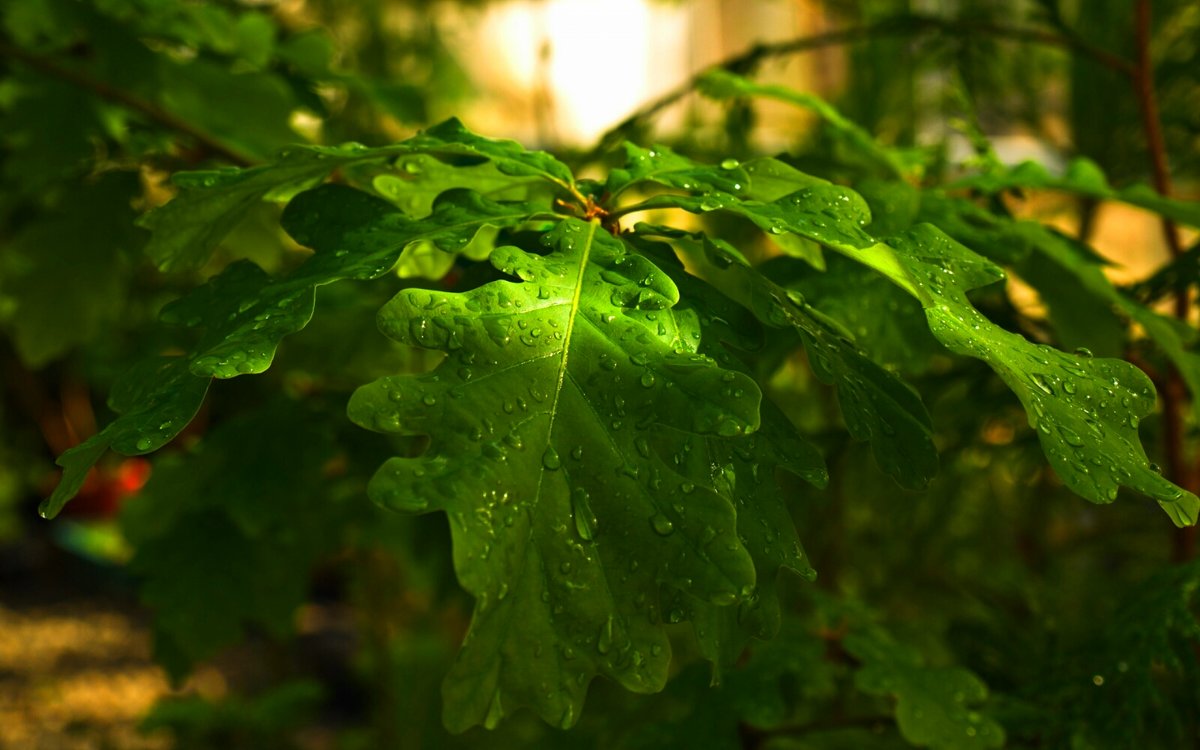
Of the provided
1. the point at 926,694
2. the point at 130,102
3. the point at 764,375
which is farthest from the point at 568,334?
the point at 130,102

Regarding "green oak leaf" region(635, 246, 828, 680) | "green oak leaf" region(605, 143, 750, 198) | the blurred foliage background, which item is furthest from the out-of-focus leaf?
"green oak leaf" region(635, 246, 828, 680)

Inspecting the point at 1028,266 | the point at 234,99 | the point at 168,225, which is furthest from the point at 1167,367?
the point at 234,99

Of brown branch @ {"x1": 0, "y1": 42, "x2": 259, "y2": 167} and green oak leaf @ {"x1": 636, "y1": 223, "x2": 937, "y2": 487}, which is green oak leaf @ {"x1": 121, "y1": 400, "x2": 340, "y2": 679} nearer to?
brown branch @ {"x1": 0, "y1": 42, "x2": 259, "y2": 167}

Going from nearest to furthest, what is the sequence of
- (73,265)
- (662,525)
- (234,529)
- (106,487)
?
(662,525) < (234,529) < (73,265) < (106,487)

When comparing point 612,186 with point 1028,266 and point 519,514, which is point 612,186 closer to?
point 519,514

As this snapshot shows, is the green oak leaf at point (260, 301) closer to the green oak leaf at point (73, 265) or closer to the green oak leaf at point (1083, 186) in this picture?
the green oak leaf at point (1083, 186)

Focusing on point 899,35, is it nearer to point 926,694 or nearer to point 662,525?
point 926,694
